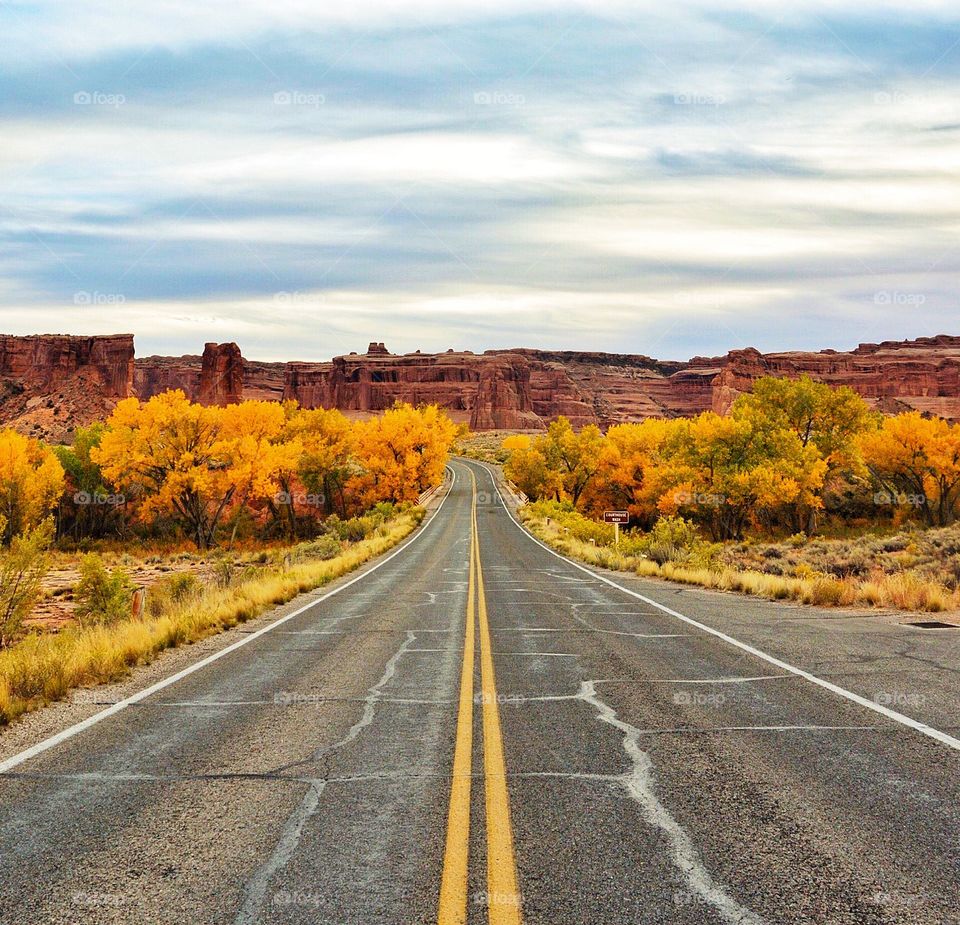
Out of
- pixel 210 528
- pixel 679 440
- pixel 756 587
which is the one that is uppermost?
pixel 679 440

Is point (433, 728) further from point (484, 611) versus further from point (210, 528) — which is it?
point (210, 528)

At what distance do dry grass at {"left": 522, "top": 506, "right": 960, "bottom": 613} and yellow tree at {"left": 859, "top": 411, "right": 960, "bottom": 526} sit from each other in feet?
114

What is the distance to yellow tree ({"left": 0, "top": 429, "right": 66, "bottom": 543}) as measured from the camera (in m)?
43.6

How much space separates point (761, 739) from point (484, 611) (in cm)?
970

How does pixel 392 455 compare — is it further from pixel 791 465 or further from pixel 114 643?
pixel 114 643

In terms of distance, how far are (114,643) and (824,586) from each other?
12967mm

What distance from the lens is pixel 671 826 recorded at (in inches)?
183

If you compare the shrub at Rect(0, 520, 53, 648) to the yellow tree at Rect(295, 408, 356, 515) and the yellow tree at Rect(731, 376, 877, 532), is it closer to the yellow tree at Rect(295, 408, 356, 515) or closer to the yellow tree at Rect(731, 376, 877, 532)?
the yellow tree at Rect(295, 408, 356, 515)

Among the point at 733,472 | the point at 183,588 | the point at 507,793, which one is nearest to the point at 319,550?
the point at 183,588

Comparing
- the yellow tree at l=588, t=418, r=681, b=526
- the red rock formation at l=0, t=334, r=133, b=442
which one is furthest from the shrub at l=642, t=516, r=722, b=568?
the red rock formation at l=0, t=334, r=133, b=442

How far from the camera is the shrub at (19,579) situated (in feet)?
50.9

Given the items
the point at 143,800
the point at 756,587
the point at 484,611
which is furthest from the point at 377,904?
the point at 756,587

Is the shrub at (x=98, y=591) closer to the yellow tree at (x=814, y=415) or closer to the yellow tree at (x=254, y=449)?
the yellow tree at (x=254, y=449)

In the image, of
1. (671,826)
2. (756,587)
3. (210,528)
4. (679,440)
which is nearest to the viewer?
(671,826)
